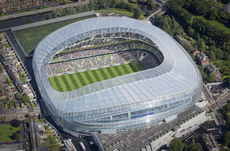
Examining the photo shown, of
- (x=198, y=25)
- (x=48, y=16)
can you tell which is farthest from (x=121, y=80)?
(x=48, y=16)

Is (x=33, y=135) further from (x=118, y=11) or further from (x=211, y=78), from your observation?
(x=118, y=11)

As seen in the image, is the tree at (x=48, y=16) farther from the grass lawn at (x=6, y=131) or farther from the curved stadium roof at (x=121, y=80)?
the grass lawn at (x=6, y=131)

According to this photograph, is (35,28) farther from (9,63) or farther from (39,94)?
(39,94)

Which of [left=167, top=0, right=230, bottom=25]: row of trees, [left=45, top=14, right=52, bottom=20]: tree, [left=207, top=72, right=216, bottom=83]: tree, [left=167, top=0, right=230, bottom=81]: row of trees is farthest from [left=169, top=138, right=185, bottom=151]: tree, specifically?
[left=45, top=14, right=52, bottom=20]: tree

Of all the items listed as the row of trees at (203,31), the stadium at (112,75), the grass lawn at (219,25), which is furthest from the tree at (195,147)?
the grass lawn at (219,25)

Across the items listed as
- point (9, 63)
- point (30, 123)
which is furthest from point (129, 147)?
point (9, 63)

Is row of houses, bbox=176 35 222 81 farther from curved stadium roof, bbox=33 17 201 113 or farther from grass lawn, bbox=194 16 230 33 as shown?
grass lawn, bbox=194 16 230 33

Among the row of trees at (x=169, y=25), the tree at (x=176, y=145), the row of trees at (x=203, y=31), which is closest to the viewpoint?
the tree at (x=176, y=145)
